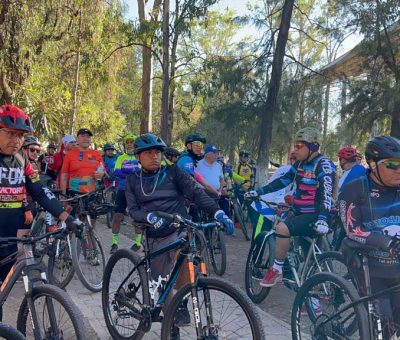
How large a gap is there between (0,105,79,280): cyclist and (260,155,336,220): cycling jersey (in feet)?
8.58

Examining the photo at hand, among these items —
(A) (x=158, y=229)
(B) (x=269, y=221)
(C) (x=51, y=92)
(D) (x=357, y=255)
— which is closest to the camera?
(D) (x=357, y=255)

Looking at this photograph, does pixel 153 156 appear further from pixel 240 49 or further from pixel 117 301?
pixel 240 49

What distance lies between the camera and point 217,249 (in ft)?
23.6

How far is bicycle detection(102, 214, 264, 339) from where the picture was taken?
3125 mm

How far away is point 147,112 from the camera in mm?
17078

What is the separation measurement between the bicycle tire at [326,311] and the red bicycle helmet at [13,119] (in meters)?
2.44

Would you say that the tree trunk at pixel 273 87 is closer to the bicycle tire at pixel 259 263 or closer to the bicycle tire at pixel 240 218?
the bicycle tire at pixel 240 218

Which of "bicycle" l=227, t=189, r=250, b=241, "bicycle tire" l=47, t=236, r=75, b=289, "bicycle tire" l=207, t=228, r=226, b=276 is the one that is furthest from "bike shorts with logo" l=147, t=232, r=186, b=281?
"bicycle" l=227, t=189, r=250, b=241

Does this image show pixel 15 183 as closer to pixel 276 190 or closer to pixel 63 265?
pixel 63 265

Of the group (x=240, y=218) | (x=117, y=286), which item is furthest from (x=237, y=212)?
(x=117, y=286)

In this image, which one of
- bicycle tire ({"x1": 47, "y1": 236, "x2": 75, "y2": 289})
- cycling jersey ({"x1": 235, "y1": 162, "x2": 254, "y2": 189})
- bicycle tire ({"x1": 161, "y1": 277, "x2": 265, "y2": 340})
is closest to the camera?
bicycle tire ({"x1": 161, "y1": 277, "x2": 265, "y2": 340})

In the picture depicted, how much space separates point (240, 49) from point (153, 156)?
1186 centimetres

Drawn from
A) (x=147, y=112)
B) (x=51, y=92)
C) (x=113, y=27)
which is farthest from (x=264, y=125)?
(x=51, y=92)

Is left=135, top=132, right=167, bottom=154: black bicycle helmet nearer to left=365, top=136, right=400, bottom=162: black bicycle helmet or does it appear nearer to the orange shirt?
left=365, top=136, right=400, bottom=162: black bicycle helmet
